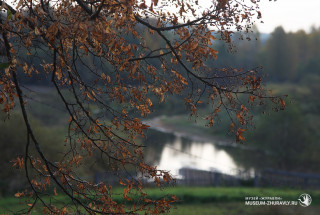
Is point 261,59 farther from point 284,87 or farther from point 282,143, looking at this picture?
point 282,143

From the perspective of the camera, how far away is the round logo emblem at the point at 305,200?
12.6 meters

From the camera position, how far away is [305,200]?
13.2 meters

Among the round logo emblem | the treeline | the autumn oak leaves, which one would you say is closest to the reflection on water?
the round logo emblem

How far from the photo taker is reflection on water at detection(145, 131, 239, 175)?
21.9m

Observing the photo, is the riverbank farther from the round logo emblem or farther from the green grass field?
the round logo emblem

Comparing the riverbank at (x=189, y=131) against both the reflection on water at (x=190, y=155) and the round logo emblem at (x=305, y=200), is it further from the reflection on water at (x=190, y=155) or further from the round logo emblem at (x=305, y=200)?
the round logo emblem at (x=305, y=200)

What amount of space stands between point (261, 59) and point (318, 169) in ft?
55.2

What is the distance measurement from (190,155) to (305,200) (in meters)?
10.5

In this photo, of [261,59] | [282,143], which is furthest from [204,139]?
[261,59]

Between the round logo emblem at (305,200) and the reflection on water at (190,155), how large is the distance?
6.49 metres

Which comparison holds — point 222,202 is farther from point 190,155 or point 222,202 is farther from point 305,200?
point 190,155

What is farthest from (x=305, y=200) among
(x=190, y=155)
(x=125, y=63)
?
(x=125, y=63)

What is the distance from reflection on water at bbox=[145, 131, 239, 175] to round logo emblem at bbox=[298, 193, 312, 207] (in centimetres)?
649

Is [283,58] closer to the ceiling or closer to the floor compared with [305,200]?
closer to the ceiling
